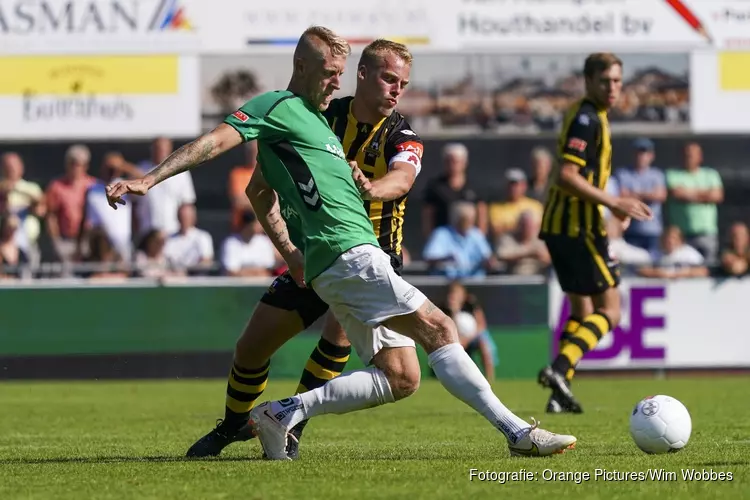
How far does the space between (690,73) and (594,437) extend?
10.5 metres

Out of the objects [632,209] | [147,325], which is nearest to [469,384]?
[632,209]

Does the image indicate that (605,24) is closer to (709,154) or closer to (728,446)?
(709,154)

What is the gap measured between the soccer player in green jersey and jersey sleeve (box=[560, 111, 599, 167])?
4.12 metres

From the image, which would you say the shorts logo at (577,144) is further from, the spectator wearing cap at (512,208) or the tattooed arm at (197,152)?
the spectator wearing cap at (512,208)

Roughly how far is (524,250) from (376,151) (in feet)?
29.1

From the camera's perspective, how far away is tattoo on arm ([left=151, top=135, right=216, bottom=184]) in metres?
6.02

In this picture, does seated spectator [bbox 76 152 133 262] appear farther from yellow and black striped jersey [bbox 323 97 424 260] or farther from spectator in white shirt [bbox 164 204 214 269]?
yellow and black striped jersey [bbox 323 97 424 260]

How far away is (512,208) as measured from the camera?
16.4 metres

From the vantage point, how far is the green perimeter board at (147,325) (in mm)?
15281

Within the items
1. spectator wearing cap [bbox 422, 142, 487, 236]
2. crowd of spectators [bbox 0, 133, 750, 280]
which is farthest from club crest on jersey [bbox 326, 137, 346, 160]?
spectator wearing cap [bbox 422, 142, 487, 236]

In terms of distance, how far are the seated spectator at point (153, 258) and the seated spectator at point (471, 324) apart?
10.3 ft

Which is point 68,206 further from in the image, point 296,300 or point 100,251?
point 296,300

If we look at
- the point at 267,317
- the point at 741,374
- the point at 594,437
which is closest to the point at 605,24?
Result: the point at 741,374

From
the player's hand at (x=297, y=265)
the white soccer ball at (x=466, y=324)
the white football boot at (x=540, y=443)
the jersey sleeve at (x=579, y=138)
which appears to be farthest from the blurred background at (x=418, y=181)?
the white football boot at (x=540, y=443)
